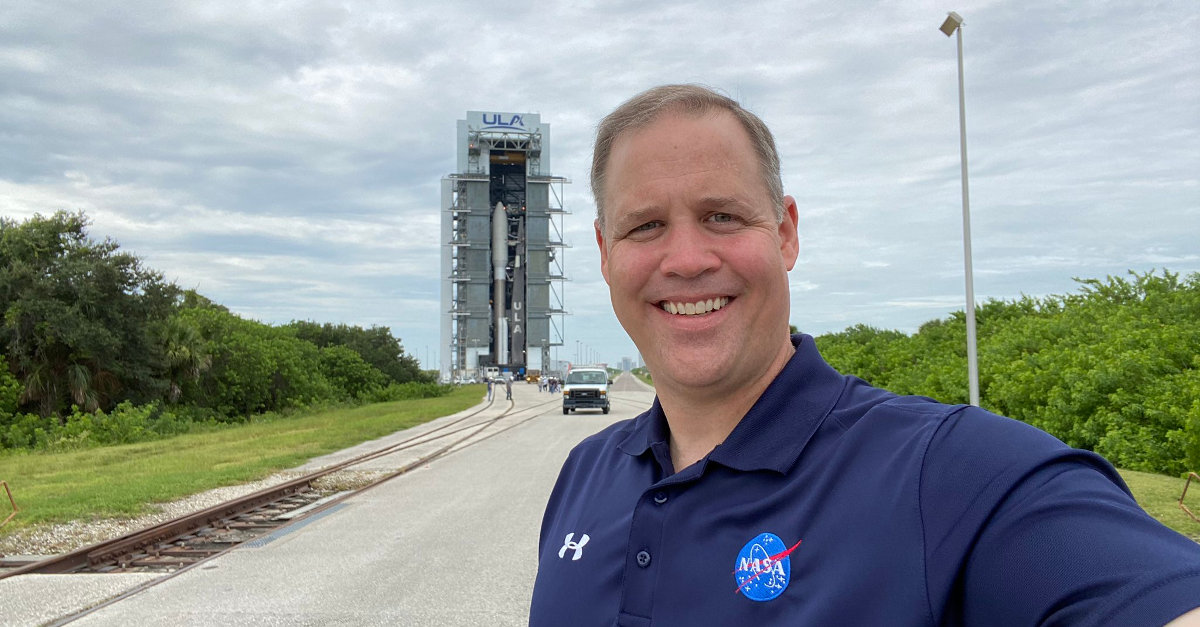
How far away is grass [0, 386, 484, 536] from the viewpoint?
12164 mm

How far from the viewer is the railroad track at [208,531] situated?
8.82 meters

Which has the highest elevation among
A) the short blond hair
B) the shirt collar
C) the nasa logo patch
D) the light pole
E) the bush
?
the light pole

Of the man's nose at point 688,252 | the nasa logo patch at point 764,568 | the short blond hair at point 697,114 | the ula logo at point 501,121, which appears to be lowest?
the nasa logo patch at point 764,568

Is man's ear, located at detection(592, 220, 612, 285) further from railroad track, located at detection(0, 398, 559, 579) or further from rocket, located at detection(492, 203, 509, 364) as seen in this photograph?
rocket, located at detection(492, 203, 509, 364)

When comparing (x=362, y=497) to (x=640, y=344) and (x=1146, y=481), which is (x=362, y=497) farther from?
(x=640, y=344)

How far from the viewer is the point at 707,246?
5.50 feet

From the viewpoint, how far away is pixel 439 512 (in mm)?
11906

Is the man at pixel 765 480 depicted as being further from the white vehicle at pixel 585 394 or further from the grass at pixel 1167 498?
the white vehicle at pixel 585 394

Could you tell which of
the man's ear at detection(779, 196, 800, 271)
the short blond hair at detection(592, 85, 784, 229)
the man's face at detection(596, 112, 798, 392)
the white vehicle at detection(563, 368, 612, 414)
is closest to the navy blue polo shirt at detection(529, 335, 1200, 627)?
the man's face at detection(596, 112, 798, 392)

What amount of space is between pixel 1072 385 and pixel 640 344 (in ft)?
43.4

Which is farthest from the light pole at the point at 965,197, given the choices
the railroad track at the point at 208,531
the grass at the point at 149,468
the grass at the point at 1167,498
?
the grass at the point at 149,468

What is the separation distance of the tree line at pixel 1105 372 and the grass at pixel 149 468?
45.0ft

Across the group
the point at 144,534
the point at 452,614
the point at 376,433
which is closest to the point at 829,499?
the point at 452,614

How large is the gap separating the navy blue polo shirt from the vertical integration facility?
8726 centimetres
